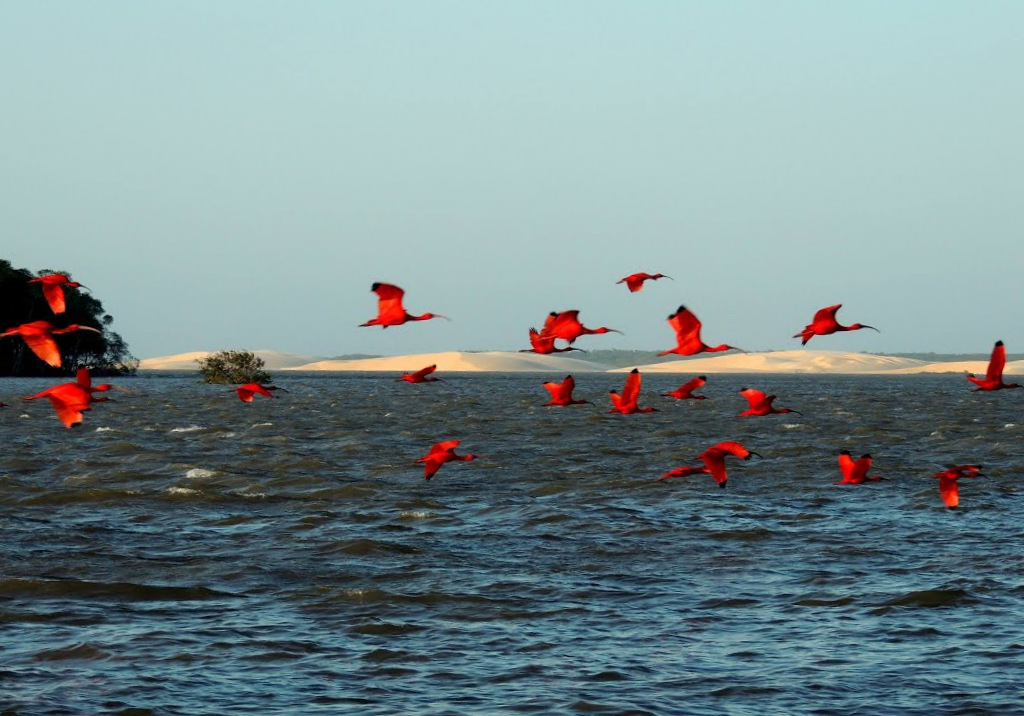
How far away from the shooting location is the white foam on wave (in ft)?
128

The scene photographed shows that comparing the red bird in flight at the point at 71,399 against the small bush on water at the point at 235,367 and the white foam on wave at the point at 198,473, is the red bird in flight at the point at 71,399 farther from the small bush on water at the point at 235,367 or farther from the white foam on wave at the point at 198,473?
the small bush on water at the point at 235,367

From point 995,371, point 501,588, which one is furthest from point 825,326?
point 501,588

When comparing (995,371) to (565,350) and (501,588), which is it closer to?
(565,350)

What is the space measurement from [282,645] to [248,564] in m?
6.31

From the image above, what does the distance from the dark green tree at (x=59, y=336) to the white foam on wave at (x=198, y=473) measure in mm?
90647

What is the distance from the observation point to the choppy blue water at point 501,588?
1680 cm

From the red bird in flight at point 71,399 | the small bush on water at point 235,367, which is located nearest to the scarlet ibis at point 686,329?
the red bird in flight at point 71,399

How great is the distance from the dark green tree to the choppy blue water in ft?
304

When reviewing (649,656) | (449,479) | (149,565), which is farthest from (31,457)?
(649,656)

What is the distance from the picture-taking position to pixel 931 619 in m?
20.4

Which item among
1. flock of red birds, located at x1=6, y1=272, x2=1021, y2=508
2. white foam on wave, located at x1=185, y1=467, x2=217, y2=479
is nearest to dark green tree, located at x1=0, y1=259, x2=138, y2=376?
white foam on wave, located at x1=185, y1=467, x2=217, y2=479

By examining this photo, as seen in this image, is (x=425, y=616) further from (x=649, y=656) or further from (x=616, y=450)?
(x=616, y=450)

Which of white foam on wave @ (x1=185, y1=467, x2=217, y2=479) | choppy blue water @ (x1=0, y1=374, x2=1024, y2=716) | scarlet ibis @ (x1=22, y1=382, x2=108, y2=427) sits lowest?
choppy blue water @ (x1=0, y1=374, x2=1024, y2=716)

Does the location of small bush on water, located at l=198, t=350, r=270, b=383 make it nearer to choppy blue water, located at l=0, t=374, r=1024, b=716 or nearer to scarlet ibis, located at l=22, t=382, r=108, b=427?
choppy blue water, located at l=0, t=374, r=1024, b=716
